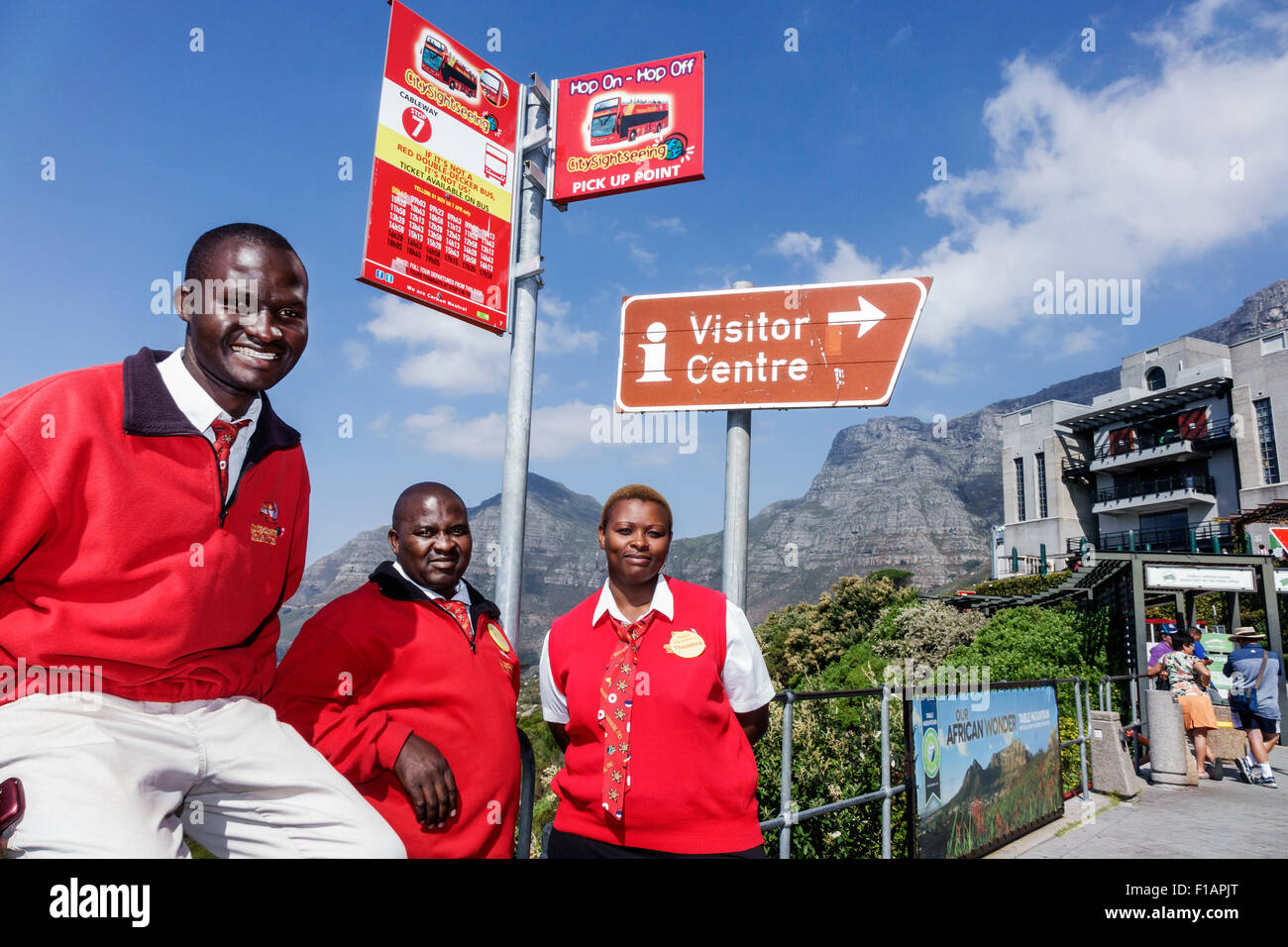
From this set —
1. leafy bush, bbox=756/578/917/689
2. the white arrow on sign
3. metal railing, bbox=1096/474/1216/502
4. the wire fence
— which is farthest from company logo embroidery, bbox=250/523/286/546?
metal railing, bbox=1096/474/1216/502

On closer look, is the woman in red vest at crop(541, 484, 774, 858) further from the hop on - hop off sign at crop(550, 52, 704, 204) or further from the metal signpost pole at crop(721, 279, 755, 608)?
the hop on - hop off sign at crop(550, 52, 704, 204)

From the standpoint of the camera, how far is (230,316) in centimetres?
195

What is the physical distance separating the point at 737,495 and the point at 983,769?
9.56ft

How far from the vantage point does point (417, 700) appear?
237cm

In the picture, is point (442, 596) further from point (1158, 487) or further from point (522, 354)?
point (1158, 487)

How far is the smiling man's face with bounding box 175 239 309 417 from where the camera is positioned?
1.94m

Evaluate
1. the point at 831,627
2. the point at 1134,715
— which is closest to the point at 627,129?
the point at 1134,715

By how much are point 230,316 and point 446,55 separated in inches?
163

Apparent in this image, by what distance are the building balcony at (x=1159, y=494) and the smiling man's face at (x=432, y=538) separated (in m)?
47.1

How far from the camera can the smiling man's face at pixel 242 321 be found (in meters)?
1.94

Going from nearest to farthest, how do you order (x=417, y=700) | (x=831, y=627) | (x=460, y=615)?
(x=417, y=700), (x=460, y=615), (x=831, y=627)

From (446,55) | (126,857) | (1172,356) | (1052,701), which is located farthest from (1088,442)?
(126,857)

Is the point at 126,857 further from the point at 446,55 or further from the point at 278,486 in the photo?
the point at 446,55

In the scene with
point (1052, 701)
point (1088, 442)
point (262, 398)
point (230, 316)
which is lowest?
point (1052, 701)
